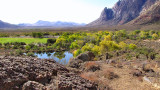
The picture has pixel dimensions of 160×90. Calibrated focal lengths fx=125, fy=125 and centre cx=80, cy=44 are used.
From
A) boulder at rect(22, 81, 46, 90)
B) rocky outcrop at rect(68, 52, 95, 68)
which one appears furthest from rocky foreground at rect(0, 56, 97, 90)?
rocky outcrop at rect(68, 52, 95, 68)

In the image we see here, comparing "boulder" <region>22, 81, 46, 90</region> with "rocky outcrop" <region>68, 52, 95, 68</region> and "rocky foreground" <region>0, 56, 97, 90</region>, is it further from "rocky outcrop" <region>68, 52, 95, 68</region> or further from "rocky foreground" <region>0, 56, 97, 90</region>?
"rocky outcrop" <region>68, 52, 95, 68</region>

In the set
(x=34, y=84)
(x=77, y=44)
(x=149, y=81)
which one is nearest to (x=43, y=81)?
(x=34, y=84)

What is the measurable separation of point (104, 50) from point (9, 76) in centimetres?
2541

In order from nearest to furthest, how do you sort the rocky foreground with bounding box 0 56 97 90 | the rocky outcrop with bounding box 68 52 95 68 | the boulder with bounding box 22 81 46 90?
the boulder with bounding box 22 81 46 90, the rocky foreground with bounding box 0 56 97 90, the rocky outcrop with bounding box 68 52 95 68

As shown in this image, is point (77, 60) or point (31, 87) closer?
point (31, 87)

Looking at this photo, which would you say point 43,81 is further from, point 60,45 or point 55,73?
point 60,45

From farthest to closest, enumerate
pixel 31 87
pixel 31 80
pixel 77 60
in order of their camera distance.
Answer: pixel 77 60
pixel 31 80
pixel 31 87

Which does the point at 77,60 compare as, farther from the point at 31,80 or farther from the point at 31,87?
the point at 31,87

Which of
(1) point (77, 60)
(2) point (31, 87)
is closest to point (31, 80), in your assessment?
(2) point (31, 87)

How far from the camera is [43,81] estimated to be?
7531 mm

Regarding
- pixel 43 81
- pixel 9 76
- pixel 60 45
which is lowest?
pixel 60 45

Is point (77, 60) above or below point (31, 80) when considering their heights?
below

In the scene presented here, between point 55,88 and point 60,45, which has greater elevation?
point 55,88

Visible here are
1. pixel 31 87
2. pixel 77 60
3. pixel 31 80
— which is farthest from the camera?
pixel 77 60
